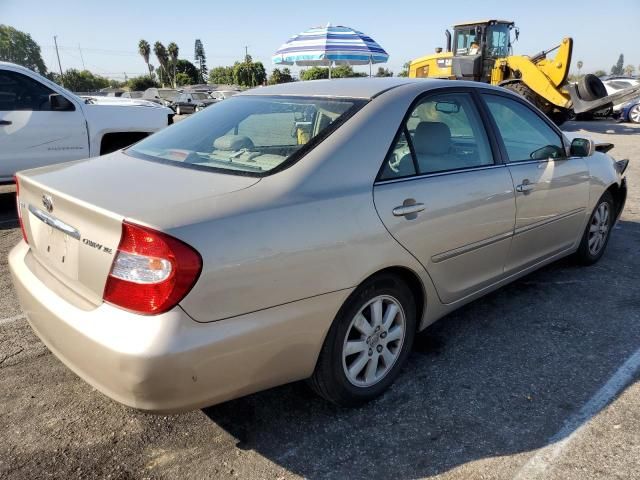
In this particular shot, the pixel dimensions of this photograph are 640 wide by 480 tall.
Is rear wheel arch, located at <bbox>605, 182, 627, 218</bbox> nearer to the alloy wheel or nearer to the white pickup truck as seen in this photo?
the alloy wheel

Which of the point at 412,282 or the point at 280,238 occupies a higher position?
the point at 280,238

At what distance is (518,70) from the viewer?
49.4 ft

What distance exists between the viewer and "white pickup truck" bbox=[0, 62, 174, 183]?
6.03 metres

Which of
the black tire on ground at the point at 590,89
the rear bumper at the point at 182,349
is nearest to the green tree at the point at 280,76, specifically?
the black tire on ground at the point at 590,89

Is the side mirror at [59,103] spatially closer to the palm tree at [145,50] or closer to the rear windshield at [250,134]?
the rear windshield at [250,134]

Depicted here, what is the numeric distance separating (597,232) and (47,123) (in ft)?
20.2

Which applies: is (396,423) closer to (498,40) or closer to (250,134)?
(250,134)

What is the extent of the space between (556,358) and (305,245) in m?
1.87

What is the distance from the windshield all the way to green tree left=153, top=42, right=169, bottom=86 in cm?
8726

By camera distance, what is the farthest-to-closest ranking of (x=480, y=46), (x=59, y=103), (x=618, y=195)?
(x=480, y=46), (x=59, y=103), (x=618, y=195)

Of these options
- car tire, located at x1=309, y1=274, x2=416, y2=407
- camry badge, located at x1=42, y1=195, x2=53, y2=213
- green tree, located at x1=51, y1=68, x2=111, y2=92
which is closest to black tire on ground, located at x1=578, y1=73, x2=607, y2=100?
car tire, located at x1=309, y1=274, x2=416, y2=407

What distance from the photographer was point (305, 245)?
2.09 metres

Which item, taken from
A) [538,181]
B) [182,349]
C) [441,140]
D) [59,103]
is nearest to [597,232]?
[538,181]

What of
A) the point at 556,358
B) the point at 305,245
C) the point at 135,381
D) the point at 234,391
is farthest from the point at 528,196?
the point at 135,381
